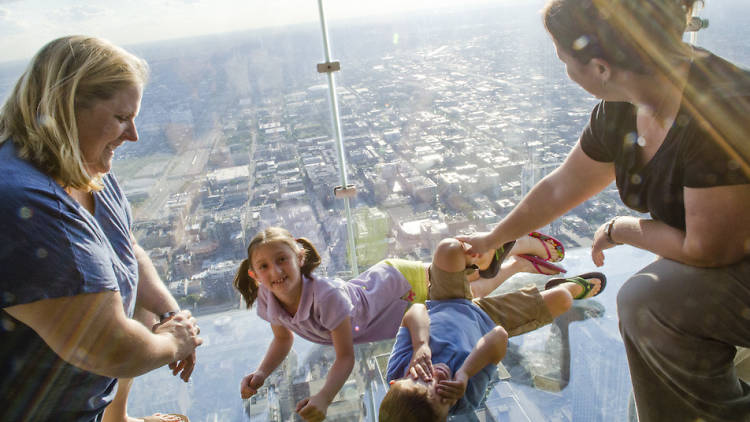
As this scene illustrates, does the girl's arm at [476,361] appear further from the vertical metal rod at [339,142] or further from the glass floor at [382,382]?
the vertical metal rod at [339,142]

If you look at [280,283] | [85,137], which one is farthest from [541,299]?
[85,137]

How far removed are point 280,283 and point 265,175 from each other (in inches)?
28.3

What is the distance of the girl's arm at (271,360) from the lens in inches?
64.4

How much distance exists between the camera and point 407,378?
131 centimetres

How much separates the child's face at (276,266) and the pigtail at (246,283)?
4.0 inches

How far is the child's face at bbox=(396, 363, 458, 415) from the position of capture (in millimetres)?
1241

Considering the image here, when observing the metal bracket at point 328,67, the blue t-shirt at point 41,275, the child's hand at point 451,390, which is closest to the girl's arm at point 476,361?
the child's hand at point 451,390

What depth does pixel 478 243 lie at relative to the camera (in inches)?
60.6

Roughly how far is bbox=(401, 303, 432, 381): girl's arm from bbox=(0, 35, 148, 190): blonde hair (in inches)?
37.5

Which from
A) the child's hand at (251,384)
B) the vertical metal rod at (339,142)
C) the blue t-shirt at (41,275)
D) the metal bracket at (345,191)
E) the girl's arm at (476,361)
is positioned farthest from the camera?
the metal bracket at (345,191)

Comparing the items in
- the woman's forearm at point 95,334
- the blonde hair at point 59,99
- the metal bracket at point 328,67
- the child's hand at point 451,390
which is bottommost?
the child's hand at point 451,390

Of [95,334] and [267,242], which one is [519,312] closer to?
[267,242]

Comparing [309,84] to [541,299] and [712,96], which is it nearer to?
[541,299]

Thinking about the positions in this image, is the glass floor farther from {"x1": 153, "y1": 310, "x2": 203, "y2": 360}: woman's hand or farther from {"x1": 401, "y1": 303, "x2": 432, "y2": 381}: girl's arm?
{"x1": 153, "y1": 310, "x2": 203, "y2": 360}: woman's hand
